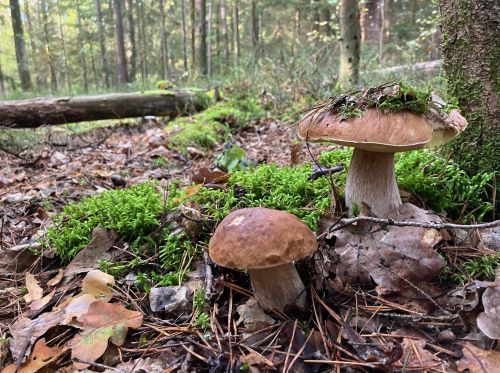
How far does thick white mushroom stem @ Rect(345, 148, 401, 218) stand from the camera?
2039 millimetres

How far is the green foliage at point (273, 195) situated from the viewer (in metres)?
2.38

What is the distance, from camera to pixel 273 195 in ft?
8.35

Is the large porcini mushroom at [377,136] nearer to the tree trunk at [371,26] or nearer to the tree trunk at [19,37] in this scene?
the tree trunk at [371,26]

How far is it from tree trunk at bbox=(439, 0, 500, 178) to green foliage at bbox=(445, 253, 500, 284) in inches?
28.1

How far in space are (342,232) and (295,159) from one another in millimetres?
1958

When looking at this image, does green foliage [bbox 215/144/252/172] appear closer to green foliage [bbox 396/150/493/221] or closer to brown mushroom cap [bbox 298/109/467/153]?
green foliage [bbox 396/150/493/221]

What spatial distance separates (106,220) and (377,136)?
1.90 metres

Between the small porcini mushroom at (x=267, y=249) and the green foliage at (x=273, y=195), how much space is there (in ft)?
1.77

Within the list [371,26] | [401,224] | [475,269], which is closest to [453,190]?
[475,269]

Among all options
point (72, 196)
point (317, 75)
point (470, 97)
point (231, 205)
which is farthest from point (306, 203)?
point (317, 75)

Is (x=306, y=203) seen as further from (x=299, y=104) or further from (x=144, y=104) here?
(x=144, y=104)

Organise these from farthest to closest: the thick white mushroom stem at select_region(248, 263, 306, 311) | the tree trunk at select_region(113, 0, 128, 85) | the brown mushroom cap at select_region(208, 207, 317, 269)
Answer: the tree trunk at select_region(113, 0, 128, 85), the thick white mushroom stem at select_region(248, 263, 306, 311), the brown mushroom cap at select_region(208, 207, 317, 269)

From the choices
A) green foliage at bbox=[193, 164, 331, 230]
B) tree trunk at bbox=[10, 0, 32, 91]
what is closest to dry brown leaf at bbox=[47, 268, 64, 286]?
green foliage at bbox=[193, 164, 331, 230]

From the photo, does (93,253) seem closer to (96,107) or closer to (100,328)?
(100,328)
